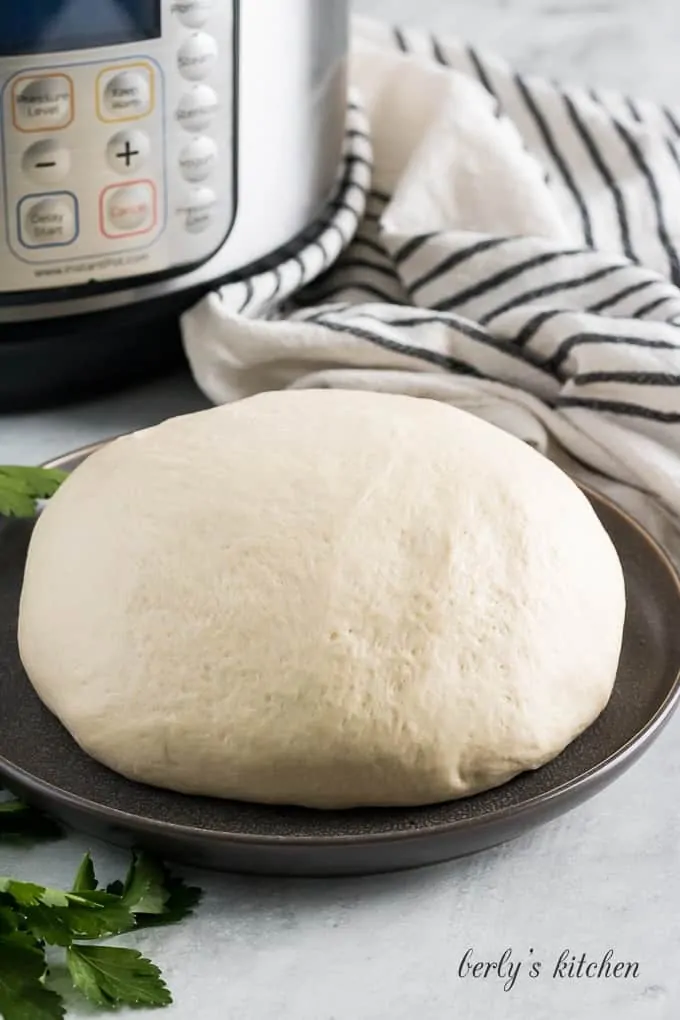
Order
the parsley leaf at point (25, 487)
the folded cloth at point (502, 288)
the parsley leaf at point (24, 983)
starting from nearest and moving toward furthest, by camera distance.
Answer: the parsley leaf at point (24, 983) < the parsley leaf at point (25, 487) < the folded cloth at point (502, 288)

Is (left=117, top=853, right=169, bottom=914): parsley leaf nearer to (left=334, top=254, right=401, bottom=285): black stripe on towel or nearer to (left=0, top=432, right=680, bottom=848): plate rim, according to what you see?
(left=0, top=432, right=680, bottom=848): plate rim

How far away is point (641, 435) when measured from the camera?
31.2 inches

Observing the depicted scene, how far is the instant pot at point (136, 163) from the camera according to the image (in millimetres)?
735

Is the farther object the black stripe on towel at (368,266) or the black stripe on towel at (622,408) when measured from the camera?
the black stripe on towel at (368,266)

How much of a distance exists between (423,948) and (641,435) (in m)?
0.35

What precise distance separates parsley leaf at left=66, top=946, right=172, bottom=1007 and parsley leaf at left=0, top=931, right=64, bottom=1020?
12 millimetres

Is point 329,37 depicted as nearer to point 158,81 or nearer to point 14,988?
point 158,81

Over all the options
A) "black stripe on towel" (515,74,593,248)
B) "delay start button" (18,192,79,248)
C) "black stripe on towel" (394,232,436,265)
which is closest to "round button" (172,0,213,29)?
"delay start button" (18,192,79,248)

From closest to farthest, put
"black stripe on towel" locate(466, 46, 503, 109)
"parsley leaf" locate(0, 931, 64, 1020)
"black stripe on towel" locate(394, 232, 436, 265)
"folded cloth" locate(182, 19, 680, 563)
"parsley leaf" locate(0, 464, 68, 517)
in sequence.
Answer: "parsley leaf" locate(0, 931, 64, 1020)
"parsley leaf" locate(0, 464, 68, 517)
"folded cloth" locate(182, 19, 680, 563)
"black stripe on towel" locate(394, 232, 436, 265)
"black stripe on towel" locate(466, 46, 503, 109)

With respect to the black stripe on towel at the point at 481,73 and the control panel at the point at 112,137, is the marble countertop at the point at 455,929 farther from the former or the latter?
the black stripe on towel at the point at 481,73

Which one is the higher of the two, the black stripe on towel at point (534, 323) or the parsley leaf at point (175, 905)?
the black stripe on towel at point (534, 323)

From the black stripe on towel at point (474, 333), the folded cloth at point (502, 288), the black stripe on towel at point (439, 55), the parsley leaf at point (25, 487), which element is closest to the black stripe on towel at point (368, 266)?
the folded cloth at point (502, 288)

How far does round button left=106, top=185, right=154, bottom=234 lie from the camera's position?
30.5 inches

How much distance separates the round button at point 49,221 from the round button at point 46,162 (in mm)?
11
